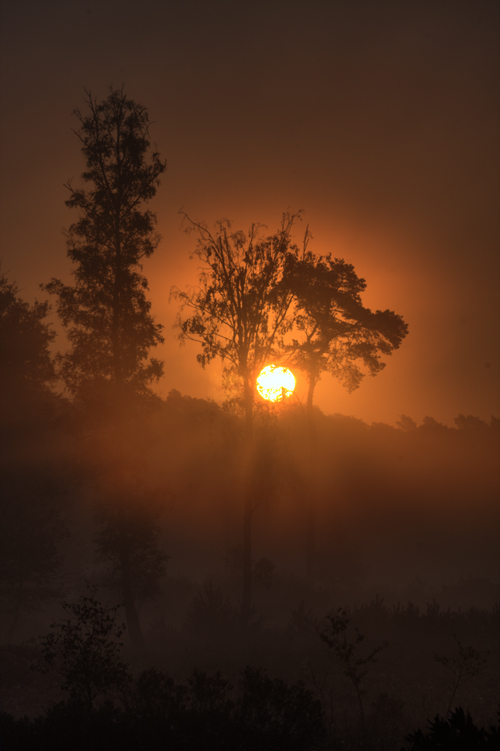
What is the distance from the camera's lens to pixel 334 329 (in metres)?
24.0

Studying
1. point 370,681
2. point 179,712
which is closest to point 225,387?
point 370,681

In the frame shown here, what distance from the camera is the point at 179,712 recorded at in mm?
8047

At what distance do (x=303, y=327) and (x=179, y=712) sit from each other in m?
18.1

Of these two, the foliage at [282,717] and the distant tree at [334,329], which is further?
the distant tree at [334,329]

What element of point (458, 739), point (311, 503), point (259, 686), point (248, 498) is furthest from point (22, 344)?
point (458, 739)

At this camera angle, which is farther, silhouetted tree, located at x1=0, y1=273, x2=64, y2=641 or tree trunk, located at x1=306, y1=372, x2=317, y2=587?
tree trunk, located at x1=306, y1=372, x2=317, y2=587

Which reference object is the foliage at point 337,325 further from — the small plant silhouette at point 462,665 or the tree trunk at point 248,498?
the small plant silhouette at point 462,665

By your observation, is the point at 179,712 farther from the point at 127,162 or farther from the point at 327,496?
the point at 327,496

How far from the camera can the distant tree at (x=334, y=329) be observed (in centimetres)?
2309

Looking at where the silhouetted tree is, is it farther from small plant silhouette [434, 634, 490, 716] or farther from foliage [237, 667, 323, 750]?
small plant silhouette [434, 634, 490, 716]

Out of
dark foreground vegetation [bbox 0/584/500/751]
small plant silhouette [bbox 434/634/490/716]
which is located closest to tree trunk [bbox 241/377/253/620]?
dark foreground vegetation [bbox 0/584/500/751]

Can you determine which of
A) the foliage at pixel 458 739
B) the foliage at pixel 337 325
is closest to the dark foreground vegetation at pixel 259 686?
the foliage at pixel 458 739

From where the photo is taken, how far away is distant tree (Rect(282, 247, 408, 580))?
75.8 feet

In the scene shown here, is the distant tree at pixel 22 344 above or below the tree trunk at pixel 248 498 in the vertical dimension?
above
